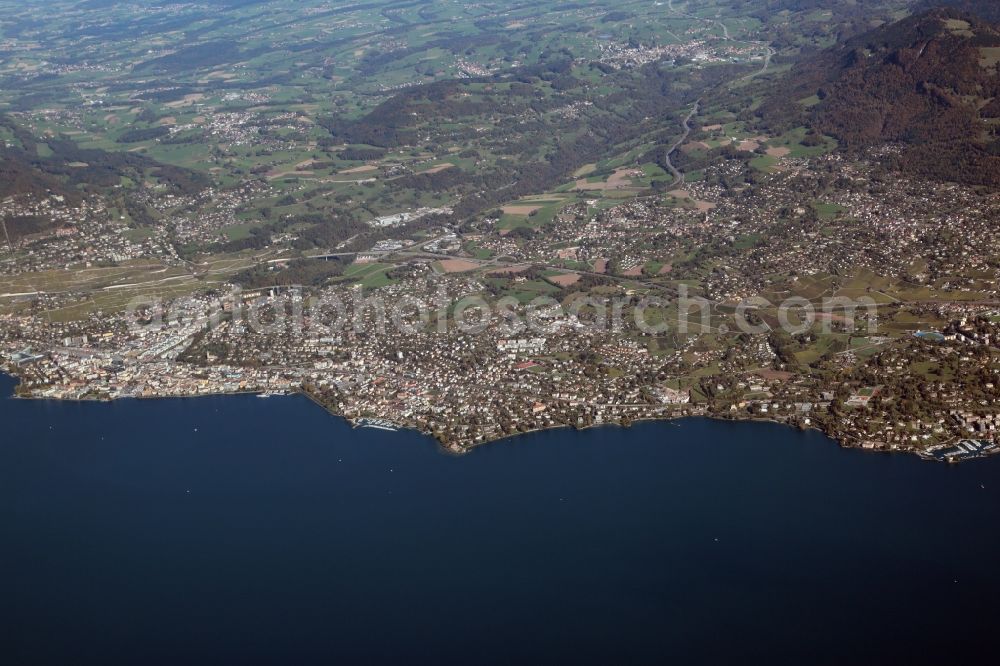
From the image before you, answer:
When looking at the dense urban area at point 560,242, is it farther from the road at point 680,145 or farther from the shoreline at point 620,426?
the road at point 680,145

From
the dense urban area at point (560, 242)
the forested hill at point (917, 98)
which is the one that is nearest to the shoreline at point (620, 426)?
the dense urban area at point (560, 242)

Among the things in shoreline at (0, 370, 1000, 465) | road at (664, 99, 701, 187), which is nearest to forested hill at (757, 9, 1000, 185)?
road at (664, 99, 701, 187)

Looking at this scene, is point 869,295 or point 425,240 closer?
point 869,295

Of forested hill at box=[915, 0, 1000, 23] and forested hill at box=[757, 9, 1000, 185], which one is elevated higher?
forested hill at box=[915, 0, 1000, 23]

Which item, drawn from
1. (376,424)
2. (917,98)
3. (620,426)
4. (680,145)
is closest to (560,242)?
(680,145)

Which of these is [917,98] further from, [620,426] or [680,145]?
[620,426]

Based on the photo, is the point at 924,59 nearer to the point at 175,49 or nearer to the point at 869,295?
the point at 869,295

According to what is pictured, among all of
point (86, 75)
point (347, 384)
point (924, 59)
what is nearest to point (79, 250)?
point (347, 384)

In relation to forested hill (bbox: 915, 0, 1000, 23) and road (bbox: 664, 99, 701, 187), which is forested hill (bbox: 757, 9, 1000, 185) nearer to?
road (bbox: 664, 99, 701, 187)

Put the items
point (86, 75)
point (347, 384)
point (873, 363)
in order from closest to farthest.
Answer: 1. point (873, 363)
2. point (347, 384)
3. point (86, 75)
